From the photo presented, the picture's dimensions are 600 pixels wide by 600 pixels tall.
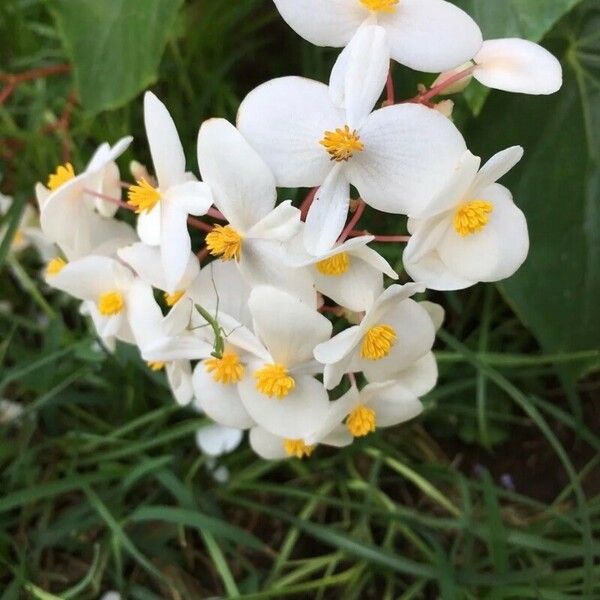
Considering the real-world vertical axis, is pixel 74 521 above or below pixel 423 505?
above

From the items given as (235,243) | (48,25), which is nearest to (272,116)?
(235,243)

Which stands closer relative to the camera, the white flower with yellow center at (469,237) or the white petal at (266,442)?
the white flower with yellow center at (469,237)

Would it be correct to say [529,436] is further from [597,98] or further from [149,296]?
[149,296]

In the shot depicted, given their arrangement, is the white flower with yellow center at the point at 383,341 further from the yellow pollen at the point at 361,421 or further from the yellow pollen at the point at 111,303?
the yellow pollen at the point at 111,303

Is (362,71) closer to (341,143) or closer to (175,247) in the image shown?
(341,143)

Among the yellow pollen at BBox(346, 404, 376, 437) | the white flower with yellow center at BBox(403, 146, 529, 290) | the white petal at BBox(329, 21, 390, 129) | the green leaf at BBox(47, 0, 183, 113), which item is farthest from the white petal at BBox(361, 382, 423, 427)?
the green leaf at BBox(47, 0, 183, 113)

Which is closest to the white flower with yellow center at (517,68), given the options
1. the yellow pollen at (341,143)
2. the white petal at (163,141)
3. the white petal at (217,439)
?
the yellow pollen at (341,143)

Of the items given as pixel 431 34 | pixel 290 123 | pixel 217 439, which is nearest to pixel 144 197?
pixel 290 123
